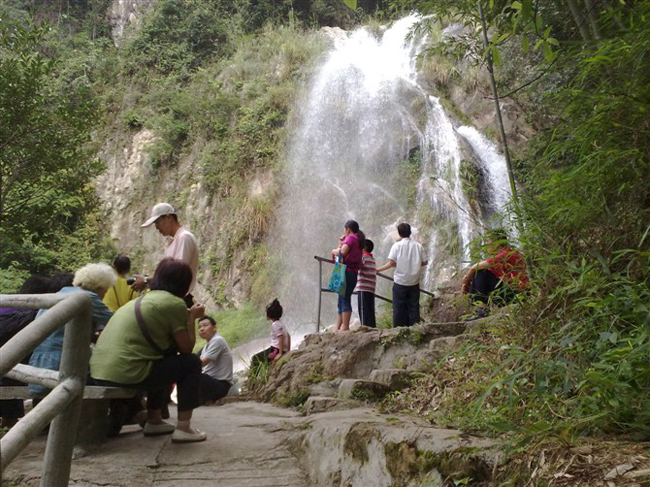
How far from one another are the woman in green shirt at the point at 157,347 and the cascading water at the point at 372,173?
9423 millimetres

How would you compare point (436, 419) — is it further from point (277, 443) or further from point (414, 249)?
point (414, 249)

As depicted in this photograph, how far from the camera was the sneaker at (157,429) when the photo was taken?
4410 mm

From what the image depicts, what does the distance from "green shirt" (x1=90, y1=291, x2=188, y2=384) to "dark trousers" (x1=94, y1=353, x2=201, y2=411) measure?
4 cm

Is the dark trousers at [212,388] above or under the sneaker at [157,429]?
above

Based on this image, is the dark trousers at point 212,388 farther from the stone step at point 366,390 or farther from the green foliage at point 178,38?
the green foliage at point 178,38

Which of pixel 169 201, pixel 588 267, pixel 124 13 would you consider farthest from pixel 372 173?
pixel 124 13

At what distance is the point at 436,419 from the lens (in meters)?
3.60

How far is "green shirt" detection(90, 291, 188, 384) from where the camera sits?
3908mm

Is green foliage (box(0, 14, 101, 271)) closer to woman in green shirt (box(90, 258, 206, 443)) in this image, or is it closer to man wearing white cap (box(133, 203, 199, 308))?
man wearing white cap (box(133, 203, 199, 308))

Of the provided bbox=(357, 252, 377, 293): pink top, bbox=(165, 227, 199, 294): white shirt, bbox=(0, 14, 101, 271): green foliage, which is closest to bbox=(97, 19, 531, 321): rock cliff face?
bbox=(0, 14, 101, 271): green foliage

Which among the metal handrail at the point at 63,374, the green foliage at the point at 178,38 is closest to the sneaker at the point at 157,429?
the metal handrail at the point at 63,374

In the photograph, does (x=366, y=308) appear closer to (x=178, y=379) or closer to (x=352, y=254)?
(x=352, y=254)

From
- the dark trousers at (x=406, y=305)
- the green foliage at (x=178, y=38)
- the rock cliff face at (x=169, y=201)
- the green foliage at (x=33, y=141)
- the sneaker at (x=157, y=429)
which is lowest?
the sneaker at (x=157, y=429)

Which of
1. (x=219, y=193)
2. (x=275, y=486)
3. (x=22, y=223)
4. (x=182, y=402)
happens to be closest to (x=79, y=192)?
(x=22, y=223)
